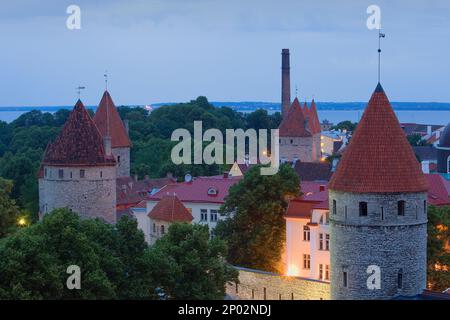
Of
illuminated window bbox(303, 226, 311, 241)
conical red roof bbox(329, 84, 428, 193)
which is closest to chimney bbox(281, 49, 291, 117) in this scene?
illuminated window bbox(303, 226, 311, 241)

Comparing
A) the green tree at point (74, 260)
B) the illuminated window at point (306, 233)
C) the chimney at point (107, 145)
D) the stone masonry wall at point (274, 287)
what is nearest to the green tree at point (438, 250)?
the stone masonry wall at point (274, 287)

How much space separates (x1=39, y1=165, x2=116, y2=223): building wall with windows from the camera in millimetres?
48094

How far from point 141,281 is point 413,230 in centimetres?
813

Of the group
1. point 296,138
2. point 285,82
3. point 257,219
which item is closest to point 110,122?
point 257,219

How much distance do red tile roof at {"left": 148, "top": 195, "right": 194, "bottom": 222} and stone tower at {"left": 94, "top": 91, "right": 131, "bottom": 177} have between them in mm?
16553

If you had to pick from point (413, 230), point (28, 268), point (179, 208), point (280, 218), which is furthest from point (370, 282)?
point (179, 208)

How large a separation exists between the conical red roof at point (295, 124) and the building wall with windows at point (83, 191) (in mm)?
38312

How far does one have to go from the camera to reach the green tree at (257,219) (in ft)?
147

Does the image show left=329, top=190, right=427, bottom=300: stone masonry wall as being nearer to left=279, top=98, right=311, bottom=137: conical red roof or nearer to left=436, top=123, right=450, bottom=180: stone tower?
left=436, top=123, right=450, bottom=180: stone tower

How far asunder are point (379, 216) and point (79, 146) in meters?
19.3

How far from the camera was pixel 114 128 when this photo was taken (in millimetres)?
66375

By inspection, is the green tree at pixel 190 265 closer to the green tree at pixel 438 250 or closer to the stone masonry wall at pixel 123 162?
the green tree at pixel 438 250

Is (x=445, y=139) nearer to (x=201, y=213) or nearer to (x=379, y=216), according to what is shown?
(x=201, y=213)

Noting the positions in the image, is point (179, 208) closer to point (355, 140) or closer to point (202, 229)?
point (202, 229)
